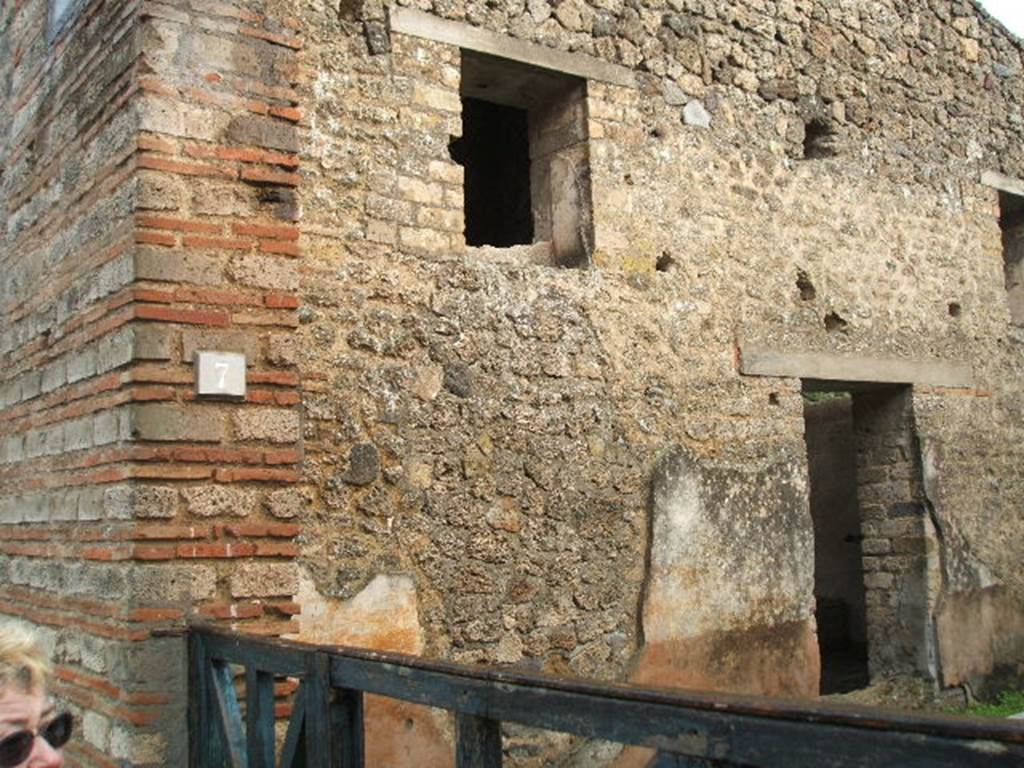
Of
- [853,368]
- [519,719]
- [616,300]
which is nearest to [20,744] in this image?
[519,719]

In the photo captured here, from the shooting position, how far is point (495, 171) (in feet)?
23.4

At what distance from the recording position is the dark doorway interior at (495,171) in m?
6.92

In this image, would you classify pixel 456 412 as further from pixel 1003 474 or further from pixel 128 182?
pixel 1003 474

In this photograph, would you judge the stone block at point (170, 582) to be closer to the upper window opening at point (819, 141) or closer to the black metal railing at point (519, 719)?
the black metal railing at point (519, 719)

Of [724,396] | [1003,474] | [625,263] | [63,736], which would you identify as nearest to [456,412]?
[625,263]

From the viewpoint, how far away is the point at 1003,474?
7242 millimetres

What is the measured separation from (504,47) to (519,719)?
Answer: 3.82 meters

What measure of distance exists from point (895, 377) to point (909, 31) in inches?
95.5

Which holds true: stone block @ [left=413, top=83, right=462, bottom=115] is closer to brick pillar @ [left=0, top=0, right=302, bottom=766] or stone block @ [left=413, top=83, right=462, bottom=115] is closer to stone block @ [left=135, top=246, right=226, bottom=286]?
brick pillar @ [left=0, top=0, right=302, bottom=766]

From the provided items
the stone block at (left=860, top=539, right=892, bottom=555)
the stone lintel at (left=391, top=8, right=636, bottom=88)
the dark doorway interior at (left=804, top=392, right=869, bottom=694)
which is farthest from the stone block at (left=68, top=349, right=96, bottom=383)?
the dark doorway interior at (left=804, top=392, right=869, bottom=694)

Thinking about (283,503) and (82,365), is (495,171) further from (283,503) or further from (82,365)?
(283,503)

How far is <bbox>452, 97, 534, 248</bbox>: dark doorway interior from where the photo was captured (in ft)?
22.7

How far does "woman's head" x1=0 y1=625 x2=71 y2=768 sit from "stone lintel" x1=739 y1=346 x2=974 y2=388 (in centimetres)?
447

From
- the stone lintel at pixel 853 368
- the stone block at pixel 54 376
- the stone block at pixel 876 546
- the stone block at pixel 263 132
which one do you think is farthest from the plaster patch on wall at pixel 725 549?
the stone block at pixel 54 376
